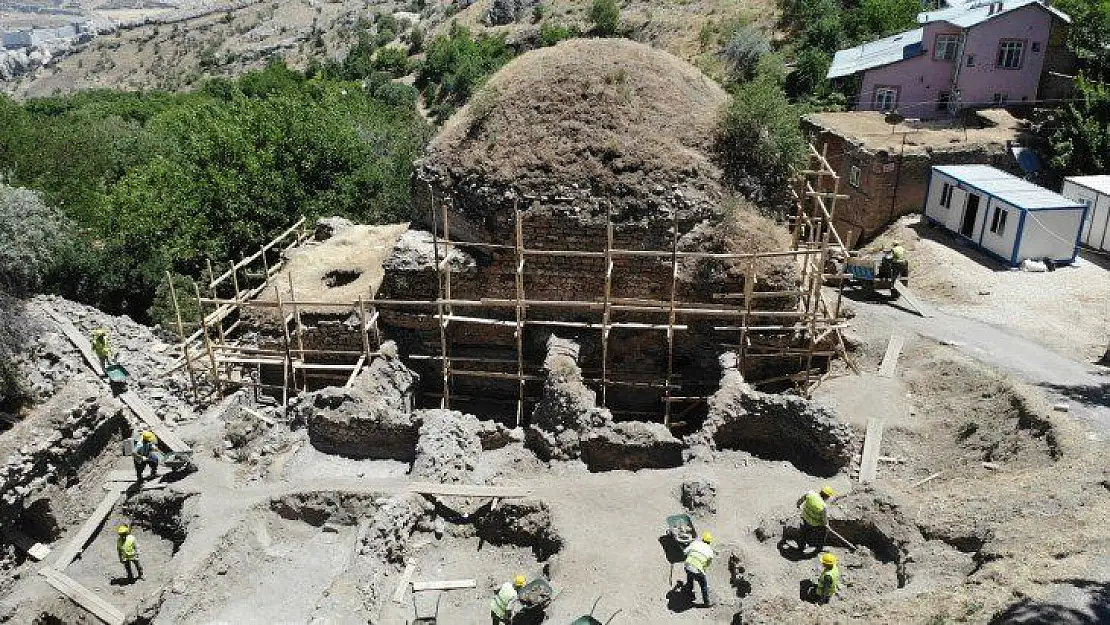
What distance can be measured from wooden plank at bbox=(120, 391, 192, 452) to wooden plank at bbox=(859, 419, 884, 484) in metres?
11.8

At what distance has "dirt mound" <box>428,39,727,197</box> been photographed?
52.2 feet

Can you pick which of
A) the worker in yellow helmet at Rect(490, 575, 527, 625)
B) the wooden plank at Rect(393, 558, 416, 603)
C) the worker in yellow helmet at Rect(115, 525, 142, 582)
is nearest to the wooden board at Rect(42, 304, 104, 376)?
the worker in yellow helmet at Rect(115, 525, 142, 582)

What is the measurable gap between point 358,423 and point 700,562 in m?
6.87

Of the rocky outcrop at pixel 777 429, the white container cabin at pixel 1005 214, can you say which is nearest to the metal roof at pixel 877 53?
the white container cabin at pixel 1005 214

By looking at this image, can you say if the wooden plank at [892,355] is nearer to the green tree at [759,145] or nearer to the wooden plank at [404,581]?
the green tree at [759,145]

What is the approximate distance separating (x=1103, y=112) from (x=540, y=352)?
1947 centimetres

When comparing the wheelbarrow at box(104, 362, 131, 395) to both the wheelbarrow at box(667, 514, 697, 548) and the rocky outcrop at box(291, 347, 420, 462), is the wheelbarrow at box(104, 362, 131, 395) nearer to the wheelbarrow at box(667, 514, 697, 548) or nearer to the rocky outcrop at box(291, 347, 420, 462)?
the rocky outcrop at box(291, 347, 420, 462)

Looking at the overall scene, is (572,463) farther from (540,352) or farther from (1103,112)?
(1103,112)

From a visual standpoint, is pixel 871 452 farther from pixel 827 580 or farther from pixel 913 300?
pixel 913 300

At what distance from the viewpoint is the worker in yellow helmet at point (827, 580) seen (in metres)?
10.7

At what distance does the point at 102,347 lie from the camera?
58.1ft

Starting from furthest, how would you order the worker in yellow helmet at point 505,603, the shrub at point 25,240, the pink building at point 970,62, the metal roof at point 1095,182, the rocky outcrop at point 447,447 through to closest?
the pink building at point 970,62, the metal roof at point 1095,182, the shrub at point 25,240, the rocky outcrop at point 447,447, the worker in yellow helmet at point 505,603

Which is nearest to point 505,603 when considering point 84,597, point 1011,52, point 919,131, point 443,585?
point 443,585

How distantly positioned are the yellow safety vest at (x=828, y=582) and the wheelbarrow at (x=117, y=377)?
13834mm
